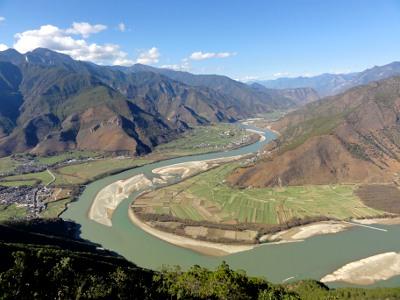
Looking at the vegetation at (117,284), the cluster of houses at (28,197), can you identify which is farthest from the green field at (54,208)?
the vegetation at (117,284)

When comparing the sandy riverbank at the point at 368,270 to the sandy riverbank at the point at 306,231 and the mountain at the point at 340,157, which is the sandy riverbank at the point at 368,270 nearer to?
the sandy riverbank at the point at 306,231

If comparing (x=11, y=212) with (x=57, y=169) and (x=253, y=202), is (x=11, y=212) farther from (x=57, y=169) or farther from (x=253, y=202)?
(x=253, y=202)

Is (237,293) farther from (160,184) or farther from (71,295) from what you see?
(160,184)

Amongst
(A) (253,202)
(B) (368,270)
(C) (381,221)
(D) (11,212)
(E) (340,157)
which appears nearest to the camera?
(B) (368,270)

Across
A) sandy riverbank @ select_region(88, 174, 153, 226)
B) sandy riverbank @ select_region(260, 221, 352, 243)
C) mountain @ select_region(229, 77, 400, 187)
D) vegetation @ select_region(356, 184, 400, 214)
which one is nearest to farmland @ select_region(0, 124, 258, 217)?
sandy riverbank @ select_region(88, 174, 153, 226)

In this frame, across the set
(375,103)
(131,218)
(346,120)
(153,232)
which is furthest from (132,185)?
(375,103)

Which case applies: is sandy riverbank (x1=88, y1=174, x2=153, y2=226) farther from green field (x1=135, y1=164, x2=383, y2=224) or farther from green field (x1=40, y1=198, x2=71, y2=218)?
green field (x1=135, y1=164, x2=383, y2=224)

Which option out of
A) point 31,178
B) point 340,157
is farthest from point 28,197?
point 340,157
